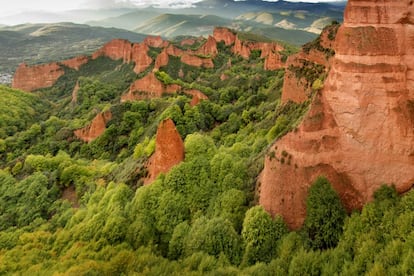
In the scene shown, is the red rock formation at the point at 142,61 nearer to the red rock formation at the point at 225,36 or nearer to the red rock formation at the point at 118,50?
the red rock formation at the point at 118,50

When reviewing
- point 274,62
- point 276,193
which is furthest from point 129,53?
point 276,193

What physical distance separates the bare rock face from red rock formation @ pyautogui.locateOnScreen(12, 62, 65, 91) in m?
155

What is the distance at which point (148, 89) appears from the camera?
106 meters

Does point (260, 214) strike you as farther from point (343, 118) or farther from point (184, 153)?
point (184, 153)

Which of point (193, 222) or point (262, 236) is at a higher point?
point (262, 236)

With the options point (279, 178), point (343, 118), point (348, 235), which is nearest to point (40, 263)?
point (279, 178)

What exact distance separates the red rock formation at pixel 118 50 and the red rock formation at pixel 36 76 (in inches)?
904

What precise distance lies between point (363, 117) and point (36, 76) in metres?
162

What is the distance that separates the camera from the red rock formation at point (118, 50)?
17162 cm

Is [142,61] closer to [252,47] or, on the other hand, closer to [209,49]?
[209,49]

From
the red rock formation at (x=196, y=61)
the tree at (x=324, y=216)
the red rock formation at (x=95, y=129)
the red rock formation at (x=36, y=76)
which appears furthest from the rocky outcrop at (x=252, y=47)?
the tree at (x=324, y=216)

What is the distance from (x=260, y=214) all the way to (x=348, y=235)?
6.77m

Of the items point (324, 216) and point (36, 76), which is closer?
point (324, 216)

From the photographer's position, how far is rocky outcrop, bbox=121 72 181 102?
105250 mm
